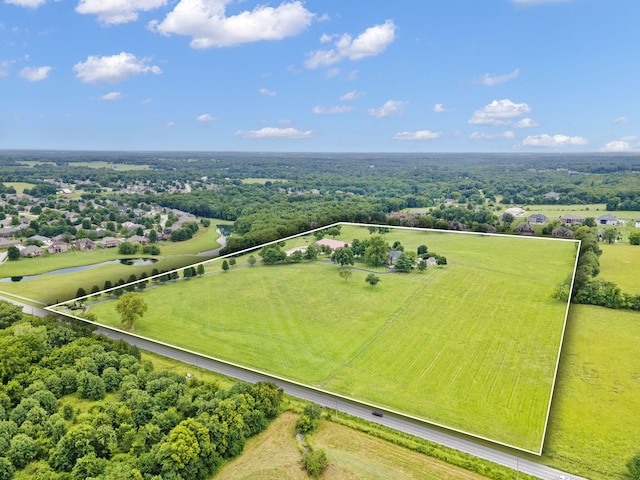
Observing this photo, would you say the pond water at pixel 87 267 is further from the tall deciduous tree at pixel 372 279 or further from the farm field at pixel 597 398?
the farm field at pixel 597 398

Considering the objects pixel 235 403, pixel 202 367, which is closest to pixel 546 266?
pixel 235 403

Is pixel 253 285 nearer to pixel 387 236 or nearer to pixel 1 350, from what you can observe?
pixel 387 236

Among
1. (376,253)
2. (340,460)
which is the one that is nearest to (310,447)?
(340,460)

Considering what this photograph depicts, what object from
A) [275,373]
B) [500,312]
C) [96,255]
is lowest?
[96,255]

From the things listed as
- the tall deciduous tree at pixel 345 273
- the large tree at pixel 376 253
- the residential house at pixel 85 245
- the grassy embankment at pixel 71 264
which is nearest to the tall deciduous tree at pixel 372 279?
the tall deciduous tree at pixel 345 273

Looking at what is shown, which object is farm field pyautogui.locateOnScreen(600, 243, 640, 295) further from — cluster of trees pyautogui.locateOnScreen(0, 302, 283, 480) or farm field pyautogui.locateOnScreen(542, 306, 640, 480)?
cluster of trees pyautogui.locateOnScreen(0, 302, 283, 480)

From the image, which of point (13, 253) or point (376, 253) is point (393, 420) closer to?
point (376, 253)
